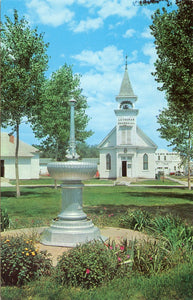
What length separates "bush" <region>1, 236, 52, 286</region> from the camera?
18.1 ft

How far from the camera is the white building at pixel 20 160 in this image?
4762 centimetres

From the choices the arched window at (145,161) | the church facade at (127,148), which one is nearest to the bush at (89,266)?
the church facade at (127,148)

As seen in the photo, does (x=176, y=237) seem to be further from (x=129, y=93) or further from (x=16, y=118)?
(x=129, y=93)

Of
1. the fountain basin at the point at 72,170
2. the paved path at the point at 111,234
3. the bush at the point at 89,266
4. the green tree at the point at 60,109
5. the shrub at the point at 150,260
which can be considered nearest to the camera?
the bush at the point at 89,266

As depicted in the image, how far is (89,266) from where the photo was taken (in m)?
5.38

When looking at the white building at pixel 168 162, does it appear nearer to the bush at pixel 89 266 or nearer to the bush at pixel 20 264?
the bush at pixel 89 266

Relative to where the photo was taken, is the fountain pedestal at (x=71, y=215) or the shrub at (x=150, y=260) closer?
the shrub at (x=150, y=260)

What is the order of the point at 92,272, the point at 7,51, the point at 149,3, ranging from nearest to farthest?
the point at 92,272 → the point at 149,3 → the point at 7,51

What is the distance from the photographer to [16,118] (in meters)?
22.4

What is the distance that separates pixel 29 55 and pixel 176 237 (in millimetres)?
17442

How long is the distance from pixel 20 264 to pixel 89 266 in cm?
118

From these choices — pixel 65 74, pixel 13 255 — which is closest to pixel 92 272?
pixel 13 255

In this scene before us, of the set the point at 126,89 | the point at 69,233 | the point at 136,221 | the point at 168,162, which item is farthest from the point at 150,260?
the point at 168,162

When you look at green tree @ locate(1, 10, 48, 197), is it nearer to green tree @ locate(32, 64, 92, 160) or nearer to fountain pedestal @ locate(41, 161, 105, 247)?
green tree @ locate(32, 64, 92, 160)
